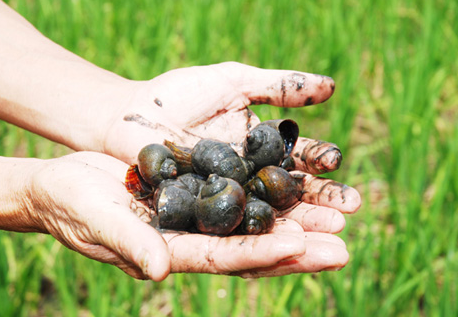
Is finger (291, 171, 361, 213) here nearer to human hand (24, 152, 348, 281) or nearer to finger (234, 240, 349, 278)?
human hand (24, 152, 348, 281)

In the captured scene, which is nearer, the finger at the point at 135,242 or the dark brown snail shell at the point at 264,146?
the finger at the point at 135,242

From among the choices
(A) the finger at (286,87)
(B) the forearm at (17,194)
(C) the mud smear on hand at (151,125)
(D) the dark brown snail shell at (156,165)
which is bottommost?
(B) the forearm at (17,194)

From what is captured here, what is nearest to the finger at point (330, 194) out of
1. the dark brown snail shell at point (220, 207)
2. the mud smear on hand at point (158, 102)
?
the dark brown snail shell at point (220, 207)

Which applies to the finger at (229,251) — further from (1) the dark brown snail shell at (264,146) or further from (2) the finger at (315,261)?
(1) the dark brown snail shell at (264,146)

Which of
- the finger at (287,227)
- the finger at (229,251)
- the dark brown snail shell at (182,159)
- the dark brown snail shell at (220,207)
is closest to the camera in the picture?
the finger at (229,251)

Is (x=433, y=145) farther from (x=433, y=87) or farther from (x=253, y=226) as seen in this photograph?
(x=253, y=226)

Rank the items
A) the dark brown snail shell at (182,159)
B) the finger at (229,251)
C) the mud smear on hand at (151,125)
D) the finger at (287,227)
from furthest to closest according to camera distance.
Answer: the mud smear on hand at (151,125), the dark brown snail shell at (182,159), the finger at (287,227), the finger at (229,251)

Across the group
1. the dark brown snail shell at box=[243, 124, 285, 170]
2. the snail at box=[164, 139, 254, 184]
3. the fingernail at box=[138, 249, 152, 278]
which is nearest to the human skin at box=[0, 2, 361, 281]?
the fingernail at box=[138, 249, 152, 278]
